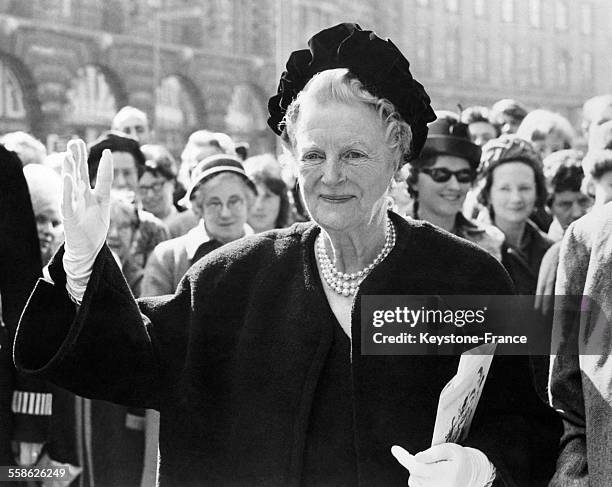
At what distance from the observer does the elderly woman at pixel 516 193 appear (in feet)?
10.3

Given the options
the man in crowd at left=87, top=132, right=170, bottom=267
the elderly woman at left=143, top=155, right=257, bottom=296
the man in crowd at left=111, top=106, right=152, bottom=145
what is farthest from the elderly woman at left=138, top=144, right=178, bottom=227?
the elderly woman at left=143, top=155, right=257, bottom=296

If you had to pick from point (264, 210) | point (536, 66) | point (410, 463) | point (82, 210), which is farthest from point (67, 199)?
point (536, 66)

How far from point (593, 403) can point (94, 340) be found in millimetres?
684

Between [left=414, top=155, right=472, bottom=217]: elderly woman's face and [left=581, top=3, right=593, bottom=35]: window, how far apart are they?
576 millimetres

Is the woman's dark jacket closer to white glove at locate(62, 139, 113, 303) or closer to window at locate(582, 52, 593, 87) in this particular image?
window at locate(582, 52, 593, 87)

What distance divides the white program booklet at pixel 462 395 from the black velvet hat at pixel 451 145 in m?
1.52

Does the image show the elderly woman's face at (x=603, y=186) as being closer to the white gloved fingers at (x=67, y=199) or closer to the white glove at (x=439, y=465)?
the white glove at (x=439, y=465)

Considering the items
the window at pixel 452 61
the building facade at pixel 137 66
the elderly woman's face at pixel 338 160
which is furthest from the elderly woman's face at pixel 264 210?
the building facade at pixel 137 66

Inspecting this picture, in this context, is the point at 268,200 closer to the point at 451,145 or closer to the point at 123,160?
the point at 123,160

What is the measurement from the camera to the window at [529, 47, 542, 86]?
3.57 metres

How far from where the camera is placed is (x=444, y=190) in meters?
2.87

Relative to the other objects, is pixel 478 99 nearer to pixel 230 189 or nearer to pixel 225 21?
pixel 230 189

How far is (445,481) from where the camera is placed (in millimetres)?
1378

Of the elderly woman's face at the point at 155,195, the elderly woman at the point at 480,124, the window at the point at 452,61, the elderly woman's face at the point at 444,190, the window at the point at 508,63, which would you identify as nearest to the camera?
the elderly woman's face at the point at 444,190
